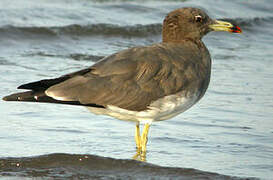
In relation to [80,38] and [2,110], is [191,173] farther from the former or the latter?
[80,38]

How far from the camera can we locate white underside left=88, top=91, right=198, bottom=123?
5949 millimetres

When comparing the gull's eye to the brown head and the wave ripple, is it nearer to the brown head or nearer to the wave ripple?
the brown head

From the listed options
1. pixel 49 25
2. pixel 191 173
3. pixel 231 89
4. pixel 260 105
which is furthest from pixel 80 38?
Result: pixel 191 173

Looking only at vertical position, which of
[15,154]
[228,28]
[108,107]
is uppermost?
[228,28]

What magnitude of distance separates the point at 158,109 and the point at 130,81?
38 centimetres

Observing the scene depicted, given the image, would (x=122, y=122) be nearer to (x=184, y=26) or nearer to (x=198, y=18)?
(x=184, y=26)

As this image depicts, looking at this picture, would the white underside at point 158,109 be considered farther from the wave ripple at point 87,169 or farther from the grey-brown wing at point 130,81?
the wave ripple at point 87,169

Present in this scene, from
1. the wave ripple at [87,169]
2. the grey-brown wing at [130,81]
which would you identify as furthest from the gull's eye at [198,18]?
the wave ripple at [87,169]

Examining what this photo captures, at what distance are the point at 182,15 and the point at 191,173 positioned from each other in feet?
6.14

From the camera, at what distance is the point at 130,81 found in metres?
5.92

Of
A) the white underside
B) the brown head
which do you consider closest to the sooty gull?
the white underside

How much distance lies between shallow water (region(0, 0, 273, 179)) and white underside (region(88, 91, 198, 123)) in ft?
1.42

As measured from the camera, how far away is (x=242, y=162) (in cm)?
612

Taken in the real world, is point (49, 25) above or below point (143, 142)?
above
